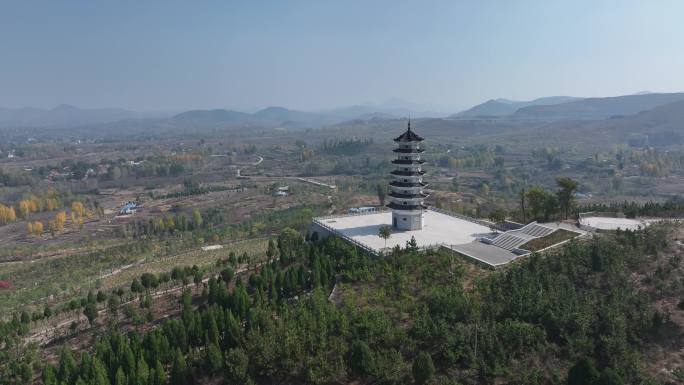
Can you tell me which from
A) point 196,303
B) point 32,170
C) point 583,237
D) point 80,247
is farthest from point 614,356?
point 32,170

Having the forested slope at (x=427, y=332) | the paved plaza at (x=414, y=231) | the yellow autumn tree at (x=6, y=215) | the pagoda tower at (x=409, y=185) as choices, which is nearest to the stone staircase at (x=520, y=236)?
the paved plaza at (x=414, y=231)

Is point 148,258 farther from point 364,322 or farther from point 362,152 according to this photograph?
point 362,152

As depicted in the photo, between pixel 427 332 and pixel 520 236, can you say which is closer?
pixel 427 332

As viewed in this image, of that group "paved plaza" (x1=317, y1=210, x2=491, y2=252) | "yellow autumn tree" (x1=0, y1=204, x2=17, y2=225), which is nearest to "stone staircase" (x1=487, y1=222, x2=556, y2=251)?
"paved plaza" (x1=317, y1=210, x2=491, y2=252)

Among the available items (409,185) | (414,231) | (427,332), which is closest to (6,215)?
(409,185)

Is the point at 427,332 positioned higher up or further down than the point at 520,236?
further down

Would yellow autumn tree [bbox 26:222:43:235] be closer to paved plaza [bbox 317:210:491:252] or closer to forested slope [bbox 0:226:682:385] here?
forested slope [bbox 0:226:682:385]

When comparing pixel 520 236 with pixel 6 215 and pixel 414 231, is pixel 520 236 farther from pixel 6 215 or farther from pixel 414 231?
pixel 6 215

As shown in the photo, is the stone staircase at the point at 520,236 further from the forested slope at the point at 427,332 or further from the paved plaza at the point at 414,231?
the forested slope at the point at 427,332
